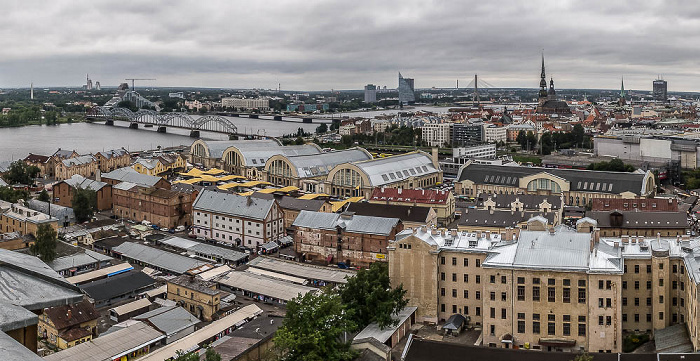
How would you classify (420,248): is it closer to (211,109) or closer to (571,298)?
(571,298)

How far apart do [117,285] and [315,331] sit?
6183mm

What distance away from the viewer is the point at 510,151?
129 feet

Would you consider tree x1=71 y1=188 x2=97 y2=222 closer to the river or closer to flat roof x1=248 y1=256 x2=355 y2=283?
flat roof x1=248 y1=256 x2=355 y2=283

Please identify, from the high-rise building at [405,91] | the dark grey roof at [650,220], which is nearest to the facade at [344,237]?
the dark grey roof at [650,220]

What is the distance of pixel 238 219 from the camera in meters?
17.7

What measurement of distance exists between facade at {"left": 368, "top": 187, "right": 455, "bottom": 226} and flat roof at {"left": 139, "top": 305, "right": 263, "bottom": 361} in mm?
7752

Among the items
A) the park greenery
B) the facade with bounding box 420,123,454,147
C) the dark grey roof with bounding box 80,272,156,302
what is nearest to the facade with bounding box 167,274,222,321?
the dark grey roof with bounding box 80,272,156,302

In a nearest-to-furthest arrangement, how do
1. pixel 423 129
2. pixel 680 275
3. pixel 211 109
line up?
pixel 680 275, pixel 423 129, pixel 211 109

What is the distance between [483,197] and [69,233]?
12225mm

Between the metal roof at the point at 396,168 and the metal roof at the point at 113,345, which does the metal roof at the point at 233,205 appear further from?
the metal roof at the point at 113,345

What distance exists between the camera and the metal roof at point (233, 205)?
1753cm

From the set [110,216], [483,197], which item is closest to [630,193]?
[483,197]

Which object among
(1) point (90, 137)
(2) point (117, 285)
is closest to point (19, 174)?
(2) point (117, 285)

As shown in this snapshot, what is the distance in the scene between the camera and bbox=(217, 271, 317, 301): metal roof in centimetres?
1350
